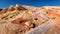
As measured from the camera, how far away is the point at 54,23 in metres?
7.98

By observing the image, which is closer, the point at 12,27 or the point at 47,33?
the point at 47,33

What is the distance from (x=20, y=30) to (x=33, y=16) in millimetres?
1907

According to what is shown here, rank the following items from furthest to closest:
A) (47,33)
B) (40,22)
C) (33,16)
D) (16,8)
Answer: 1. (16,8)
2. (33,16)
3. (40,22)
4. (47,33)

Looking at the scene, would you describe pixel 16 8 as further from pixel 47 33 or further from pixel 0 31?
pixel 47 33

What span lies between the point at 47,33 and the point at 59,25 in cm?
92

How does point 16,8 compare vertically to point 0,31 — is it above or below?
above

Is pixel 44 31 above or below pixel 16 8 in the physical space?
below

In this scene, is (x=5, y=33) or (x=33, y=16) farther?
(x=33, y=16)

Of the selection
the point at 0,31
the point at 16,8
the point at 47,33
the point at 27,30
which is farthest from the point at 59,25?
the point at 16,8

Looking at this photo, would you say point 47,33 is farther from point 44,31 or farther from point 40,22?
point 40,22

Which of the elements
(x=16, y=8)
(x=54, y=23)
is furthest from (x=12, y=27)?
(x=16, y=8)

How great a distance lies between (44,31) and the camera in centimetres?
730

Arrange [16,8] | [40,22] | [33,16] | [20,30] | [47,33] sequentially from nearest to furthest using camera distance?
1. [47,33]
2. [20,30]
3. [40,22]
4. [33,16]
5. [16,8]

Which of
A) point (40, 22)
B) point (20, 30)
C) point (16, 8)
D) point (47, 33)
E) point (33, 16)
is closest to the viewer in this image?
point (47, 33)
